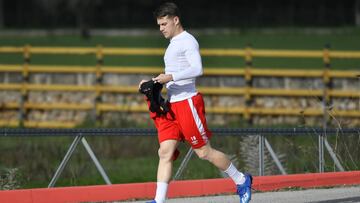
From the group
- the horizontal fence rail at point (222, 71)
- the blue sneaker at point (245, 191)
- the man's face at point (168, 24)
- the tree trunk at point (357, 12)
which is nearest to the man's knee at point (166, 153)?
the blue sneaker at point (245, 191)

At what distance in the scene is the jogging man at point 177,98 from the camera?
9672mm

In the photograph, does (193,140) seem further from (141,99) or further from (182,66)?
(141,99)

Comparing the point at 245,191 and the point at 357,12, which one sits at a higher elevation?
the point at 245,191

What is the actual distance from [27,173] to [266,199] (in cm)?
431

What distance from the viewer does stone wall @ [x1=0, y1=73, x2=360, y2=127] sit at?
21484mm

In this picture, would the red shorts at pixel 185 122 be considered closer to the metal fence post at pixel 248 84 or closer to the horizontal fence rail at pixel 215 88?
the horizontal fence rail at pixel 215 88

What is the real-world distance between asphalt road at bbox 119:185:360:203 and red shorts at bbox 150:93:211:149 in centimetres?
140

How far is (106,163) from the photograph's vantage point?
15891mm

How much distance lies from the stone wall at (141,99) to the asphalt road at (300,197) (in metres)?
8.52

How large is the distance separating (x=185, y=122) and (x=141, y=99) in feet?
42.6

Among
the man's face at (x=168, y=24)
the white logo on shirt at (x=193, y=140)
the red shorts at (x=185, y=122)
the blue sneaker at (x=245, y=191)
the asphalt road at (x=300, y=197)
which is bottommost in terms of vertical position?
the asphalt road at (x=300, y=197)

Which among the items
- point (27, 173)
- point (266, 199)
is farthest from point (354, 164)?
point (27, 173)

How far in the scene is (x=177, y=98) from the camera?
9.80 m

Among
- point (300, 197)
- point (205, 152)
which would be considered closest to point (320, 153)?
point (300, 197)
